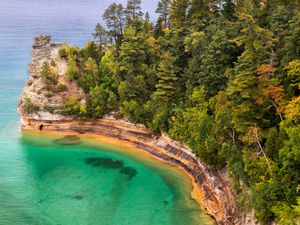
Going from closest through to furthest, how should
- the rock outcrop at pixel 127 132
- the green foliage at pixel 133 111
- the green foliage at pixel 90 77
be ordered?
1. the rock outcrop at pixel 127 132
2. the green foliage at pixel 133 111
3. the green foliage at pixel 90 77

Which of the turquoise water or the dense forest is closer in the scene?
the dense forest

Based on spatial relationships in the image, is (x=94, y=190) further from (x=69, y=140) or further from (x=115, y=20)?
(x=115, y=20)

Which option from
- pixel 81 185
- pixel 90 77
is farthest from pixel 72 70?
pixel 81 185

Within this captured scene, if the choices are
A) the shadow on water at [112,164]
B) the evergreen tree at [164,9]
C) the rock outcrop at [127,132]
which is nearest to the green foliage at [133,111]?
the rock outcrop at [127,132]

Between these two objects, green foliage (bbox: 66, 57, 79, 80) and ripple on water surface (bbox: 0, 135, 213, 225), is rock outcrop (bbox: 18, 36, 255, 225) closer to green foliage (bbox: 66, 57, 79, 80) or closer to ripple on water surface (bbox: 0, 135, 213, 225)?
green foliage (bbox: 66, 57, 79, 80)

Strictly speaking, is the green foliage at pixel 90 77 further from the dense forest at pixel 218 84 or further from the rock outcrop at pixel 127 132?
the rock outcrop at pixel 127 132

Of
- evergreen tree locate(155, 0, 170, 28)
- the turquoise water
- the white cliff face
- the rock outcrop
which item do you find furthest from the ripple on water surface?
evergreen tree locate(155, 0, 170, 28)

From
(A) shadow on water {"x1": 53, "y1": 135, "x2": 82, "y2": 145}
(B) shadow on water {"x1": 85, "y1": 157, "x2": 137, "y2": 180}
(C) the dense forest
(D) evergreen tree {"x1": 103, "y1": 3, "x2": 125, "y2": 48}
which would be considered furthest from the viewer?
(D) evergreen tree {"x1": 103, "y1": 3, "x2": 125, "y2": 48}
